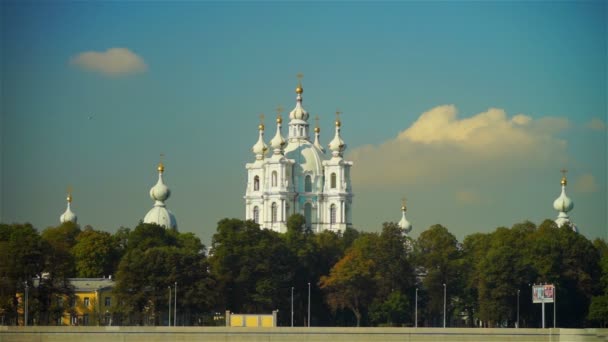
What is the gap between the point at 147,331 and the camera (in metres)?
121

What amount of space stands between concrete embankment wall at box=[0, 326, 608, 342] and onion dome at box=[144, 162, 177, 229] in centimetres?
6983

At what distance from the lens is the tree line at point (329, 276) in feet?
449

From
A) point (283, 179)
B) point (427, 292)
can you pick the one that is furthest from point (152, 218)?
point (427, 292)

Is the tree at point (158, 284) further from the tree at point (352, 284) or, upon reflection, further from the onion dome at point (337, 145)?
the onion dome at point (337, 145)

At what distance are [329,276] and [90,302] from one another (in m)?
19.4

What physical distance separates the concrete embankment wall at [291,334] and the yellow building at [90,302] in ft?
72.4

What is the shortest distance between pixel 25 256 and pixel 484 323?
37.5m

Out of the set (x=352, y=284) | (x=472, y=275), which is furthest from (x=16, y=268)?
(x=472, y=275)

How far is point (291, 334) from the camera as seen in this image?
4786 inches

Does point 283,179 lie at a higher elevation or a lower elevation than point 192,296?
higher

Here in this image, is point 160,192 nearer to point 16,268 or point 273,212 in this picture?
point 273,212

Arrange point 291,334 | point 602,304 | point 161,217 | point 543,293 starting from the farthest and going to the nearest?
point 161,217, point 602,304, point 543,293, point 291,334

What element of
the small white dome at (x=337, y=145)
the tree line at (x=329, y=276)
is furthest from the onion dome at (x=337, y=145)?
the tree line at (x=329, y=276)

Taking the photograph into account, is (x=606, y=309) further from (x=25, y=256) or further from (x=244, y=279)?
(x=25, y=256)
